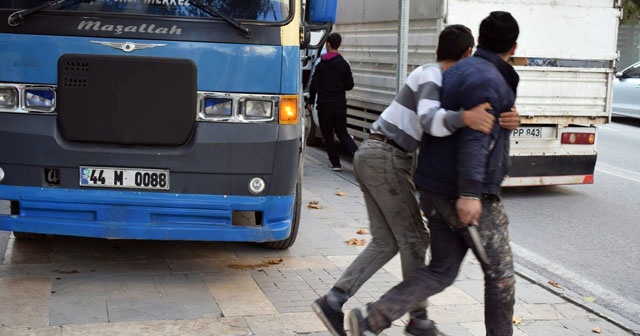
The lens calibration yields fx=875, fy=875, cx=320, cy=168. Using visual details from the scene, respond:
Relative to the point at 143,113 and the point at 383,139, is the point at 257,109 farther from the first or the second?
the point at 383,139

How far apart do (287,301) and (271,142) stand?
1.06m

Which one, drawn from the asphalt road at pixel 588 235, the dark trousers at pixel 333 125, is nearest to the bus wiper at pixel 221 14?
the asphalt road at pixel 588 235

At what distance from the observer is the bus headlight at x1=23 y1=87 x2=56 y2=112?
568 cm

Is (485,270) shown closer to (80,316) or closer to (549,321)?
(549,321)

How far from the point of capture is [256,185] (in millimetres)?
5891

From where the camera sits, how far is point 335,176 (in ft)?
38.1

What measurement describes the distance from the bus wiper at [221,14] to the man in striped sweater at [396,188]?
131 centimetres

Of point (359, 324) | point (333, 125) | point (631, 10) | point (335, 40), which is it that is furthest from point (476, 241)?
point (631, 10)

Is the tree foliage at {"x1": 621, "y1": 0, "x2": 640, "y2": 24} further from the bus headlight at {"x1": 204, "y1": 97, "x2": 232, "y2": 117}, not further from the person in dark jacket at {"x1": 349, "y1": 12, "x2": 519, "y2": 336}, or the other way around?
the person in dark jacket at {"x1": 349, "y1": 12, "x2": 519, "y2": 336}

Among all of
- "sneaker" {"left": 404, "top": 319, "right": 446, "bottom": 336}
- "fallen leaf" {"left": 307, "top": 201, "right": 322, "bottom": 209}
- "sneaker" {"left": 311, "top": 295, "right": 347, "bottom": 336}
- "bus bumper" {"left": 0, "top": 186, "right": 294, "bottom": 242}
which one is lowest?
"fallen leaf" {"left": 307, "top": 201, "right": 322, "bottom": 209}

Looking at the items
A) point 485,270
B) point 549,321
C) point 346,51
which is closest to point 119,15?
point 485,270

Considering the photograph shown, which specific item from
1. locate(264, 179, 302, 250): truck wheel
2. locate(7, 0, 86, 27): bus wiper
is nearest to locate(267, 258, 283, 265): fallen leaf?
locate(264, 179, 302, 250): truck wheel

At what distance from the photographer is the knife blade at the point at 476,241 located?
4.27 meters

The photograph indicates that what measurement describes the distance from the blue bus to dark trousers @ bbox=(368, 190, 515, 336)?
1641mm
